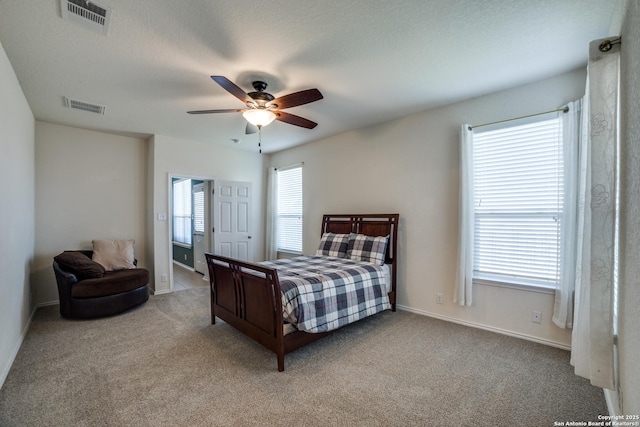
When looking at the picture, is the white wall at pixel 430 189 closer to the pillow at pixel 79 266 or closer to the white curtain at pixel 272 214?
the white curtain at pixel 272 214

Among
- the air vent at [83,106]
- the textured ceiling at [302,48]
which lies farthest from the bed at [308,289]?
the air vent at [83,106]

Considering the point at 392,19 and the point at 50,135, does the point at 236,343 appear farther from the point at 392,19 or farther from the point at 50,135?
the point at 50,135

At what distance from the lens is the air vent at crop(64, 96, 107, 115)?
10.8ft

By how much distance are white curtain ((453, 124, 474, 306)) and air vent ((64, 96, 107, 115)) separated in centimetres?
436

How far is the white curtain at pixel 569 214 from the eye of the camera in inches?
101

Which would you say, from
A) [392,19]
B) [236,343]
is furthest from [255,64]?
[236,343]

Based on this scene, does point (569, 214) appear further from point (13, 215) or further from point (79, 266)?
point (79, 266)

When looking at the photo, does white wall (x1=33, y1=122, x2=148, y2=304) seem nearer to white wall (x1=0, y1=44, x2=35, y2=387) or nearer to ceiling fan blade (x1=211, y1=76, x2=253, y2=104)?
white wall (x1=0, y1=44, x2=35, y2=387)

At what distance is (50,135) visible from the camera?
13.5ft

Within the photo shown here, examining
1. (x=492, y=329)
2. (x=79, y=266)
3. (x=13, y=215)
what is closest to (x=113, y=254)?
(x=79, y=266)

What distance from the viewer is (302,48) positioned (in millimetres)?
2268

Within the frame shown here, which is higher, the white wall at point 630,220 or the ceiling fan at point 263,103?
the ceiling fan at point 263,103

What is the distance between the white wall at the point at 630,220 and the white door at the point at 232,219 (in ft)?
16.9

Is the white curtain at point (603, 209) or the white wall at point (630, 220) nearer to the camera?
the white wall at point (630, 220)
